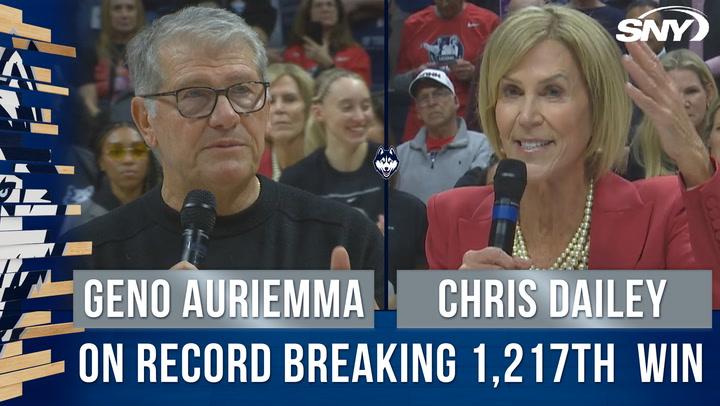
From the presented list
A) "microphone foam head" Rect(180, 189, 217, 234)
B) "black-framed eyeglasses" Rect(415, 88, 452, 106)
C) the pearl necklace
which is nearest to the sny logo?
the pearl necklace

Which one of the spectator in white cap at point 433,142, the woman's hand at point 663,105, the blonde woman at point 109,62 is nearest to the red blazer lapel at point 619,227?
the woman's hand at point 663,105

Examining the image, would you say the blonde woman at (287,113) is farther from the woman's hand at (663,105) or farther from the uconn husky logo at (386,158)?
the woman's hand at (663,105)

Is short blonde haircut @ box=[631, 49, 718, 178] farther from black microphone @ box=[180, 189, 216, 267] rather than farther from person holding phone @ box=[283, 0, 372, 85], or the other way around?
black microphone @ box=[180, 189, 216, 267]

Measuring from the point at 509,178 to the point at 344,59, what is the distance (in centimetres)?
87

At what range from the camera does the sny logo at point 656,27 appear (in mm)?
4484

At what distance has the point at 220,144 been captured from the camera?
4.58 meters

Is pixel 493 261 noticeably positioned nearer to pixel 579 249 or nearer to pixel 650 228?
pixel 579 249

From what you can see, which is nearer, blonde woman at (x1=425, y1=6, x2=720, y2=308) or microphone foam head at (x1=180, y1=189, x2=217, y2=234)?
blonde woman at (x1=425, y1=6, x2=720, y2=308)

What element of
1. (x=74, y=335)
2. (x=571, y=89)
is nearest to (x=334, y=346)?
(x=74, y=335)

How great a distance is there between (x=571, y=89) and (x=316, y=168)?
114 centimetres

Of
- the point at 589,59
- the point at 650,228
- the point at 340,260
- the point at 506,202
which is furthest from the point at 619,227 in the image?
the point at 340,260

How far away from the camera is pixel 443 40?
15.0ft

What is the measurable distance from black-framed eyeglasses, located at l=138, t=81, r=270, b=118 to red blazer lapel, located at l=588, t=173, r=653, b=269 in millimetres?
1529

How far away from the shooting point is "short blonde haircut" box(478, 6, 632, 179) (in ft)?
14.8
